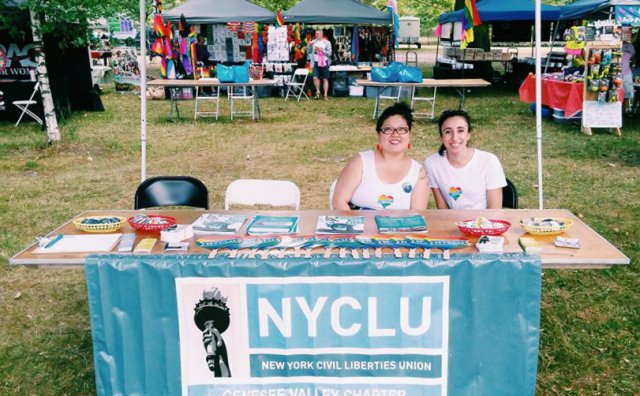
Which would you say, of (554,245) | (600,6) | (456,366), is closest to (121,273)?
(456,366)

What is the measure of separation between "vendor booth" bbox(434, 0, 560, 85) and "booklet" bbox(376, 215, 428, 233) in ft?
43.1

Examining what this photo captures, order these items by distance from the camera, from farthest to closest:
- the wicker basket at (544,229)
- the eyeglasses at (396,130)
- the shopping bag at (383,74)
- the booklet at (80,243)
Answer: the shopping bag at (383,74) < the eyeglasses at (396,130) < the wicker basket at (544,229) < the booklet at (80,243)

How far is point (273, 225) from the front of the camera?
2840mm

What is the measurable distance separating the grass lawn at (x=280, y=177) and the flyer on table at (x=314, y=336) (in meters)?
1.32

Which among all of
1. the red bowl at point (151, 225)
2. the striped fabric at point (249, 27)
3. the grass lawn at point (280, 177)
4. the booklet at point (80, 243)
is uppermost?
the striped fabric at point (249, 27)

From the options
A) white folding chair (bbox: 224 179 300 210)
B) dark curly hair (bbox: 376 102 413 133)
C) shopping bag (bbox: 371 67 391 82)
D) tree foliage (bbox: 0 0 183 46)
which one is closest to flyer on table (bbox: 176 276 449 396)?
dark curly hair (bbox: 376 102 413 133)

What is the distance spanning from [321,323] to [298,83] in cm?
1346

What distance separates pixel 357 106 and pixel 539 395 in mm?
10626

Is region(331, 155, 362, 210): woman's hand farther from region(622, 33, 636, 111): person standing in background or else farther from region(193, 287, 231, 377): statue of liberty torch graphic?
region(622, 33, 636, 111): person standing in background

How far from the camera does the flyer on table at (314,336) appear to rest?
2051 mm

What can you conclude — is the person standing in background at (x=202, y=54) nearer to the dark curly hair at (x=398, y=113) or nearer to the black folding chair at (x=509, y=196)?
the dark curly hair at (x=398, y=113)

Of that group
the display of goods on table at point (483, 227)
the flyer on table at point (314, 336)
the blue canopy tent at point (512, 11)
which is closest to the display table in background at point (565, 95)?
the blue canopy tent at point (512, 11)

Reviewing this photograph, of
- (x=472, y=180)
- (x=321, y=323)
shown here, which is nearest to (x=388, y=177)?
(x=472, y=180)

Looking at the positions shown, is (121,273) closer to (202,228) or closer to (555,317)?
(202,228)
